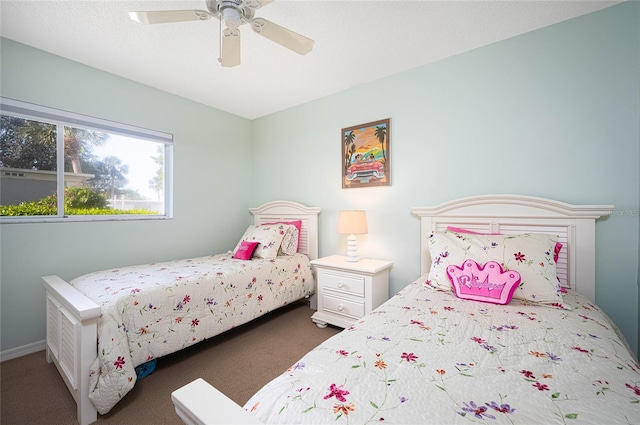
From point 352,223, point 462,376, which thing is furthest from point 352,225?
point 462,376

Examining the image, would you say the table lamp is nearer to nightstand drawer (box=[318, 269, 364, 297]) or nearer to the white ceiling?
nightstand drawer (box=[318, 269, 364, 297])

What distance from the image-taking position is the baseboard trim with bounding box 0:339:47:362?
2023 mm

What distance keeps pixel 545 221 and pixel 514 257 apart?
553 mm

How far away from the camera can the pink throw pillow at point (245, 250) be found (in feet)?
9.10

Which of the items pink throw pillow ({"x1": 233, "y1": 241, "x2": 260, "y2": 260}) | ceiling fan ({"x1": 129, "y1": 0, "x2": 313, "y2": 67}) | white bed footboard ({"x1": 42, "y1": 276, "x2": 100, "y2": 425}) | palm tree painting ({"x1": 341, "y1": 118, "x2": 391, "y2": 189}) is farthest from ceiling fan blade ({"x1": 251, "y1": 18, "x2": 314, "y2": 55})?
pink throw pillow ({"x1": 233, "y1": 241, "x2": 260, "y2": 260})

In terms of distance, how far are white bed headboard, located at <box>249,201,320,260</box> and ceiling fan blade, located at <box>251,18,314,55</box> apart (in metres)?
1.75

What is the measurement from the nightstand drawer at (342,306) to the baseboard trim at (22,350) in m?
2.40

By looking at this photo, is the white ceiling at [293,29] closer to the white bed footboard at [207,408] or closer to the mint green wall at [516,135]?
the mint green wall at [516,135]

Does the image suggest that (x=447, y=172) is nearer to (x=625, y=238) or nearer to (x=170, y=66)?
(x=625, y=238)

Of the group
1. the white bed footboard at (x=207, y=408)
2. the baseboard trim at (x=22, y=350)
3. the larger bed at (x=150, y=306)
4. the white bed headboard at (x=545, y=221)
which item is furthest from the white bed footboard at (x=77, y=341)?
the white bed headboard at (x=545, y=221)

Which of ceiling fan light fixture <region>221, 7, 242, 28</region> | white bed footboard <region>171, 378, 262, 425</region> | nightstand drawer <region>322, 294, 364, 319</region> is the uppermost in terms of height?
ceiling fan light fixture <region>221, 7, 242, 28</region>

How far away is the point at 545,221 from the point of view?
1855 mm

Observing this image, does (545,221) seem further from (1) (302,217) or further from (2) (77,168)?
(2) (77,168)

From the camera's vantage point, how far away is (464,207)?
85.4 inches
